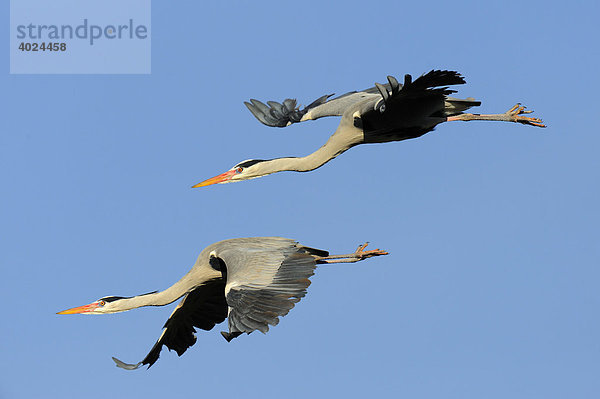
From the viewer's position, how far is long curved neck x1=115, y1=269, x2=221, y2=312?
17.0 metres

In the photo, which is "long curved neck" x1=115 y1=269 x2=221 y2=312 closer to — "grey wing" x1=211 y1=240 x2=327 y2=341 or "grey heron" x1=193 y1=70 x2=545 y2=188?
"grey wing" x1=211 y1=240 x2=327 y2=341

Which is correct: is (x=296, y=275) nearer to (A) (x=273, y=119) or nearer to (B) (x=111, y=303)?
(B) (x=111, y=303)

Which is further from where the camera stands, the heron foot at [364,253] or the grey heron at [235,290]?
the heron foot at [364,253]

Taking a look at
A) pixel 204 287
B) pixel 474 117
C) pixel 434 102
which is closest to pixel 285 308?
pixel 204 287

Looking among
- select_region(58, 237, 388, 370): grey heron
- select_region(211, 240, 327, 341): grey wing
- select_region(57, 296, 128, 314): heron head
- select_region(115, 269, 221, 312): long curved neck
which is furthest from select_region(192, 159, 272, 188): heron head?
select_region(57, 296, 128, 314): heron head

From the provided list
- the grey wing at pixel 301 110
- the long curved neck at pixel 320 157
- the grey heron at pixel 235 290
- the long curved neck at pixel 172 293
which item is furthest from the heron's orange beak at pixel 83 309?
the grey wing at pixel 301 110

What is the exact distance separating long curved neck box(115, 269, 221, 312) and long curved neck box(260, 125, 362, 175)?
185 centimetres

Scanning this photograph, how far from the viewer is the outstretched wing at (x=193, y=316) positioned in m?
17.3

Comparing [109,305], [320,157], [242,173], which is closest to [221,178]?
[242,173]

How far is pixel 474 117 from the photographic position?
1806cm

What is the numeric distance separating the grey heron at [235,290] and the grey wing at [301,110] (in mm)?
2643

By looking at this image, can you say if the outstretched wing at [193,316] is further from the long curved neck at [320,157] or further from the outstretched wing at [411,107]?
the outstretched wing at [411,107]

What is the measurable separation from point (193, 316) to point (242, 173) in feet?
7.32

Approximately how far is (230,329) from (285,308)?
72cm
